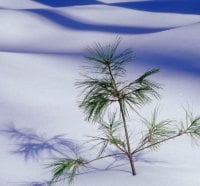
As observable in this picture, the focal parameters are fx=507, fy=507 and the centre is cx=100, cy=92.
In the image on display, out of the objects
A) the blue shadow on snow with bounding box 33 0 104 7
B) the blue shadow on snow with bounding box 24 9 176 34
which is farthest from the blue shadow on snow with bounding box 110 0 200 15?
the blue shadow on snow with bounding box 24 9 176 34

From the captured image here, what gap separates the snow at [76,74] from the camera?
1952 mm

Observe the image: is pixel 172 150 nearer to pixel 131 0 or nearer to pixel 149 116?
pixel 149 116

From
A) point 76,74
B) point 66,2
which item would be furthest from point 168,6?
point 76,74

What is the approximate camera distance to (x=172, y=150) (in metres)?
2.17

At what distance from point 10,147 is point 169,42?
85.3 inches

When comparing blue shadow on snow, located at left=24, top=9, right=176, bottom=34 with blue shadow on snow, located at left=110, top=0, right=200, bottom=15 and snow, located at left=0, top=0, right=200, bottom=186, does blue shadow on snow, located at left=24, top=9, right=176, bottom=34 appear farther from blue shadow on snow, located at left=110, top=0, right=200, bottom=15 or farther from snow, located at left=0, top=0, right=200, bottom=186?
blue shadow on snow, located at left=110, top=0, right=200, bottom=15

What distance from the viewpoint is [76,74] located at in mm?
3422

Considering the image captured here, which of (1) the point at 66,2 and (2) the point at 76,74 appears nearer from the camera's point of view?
(2) the point at 76,74

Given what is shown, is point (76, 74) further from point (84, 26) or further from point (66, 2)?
point (66, 2)

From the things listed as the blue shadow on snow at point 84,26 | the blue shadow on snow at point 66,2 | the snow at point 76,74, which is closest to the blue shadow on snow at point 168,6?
the snow at point 76,74

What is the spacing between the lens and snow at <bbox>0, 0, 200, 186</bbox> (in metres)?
1.95

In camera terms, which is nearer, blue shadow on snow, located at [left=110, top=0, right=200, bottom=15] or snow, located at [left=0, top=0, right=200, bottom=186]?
snow, located at [left=0, top=0, right=200, bottom=186]

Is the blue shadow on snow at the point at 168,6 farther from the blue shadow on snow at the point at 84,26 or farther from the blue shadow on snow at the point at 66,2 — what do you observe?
the blue shadow on snow at the point at 84,26

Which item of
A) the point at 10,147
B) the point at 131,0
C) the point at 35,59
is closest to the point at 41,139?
the point at 10,147
